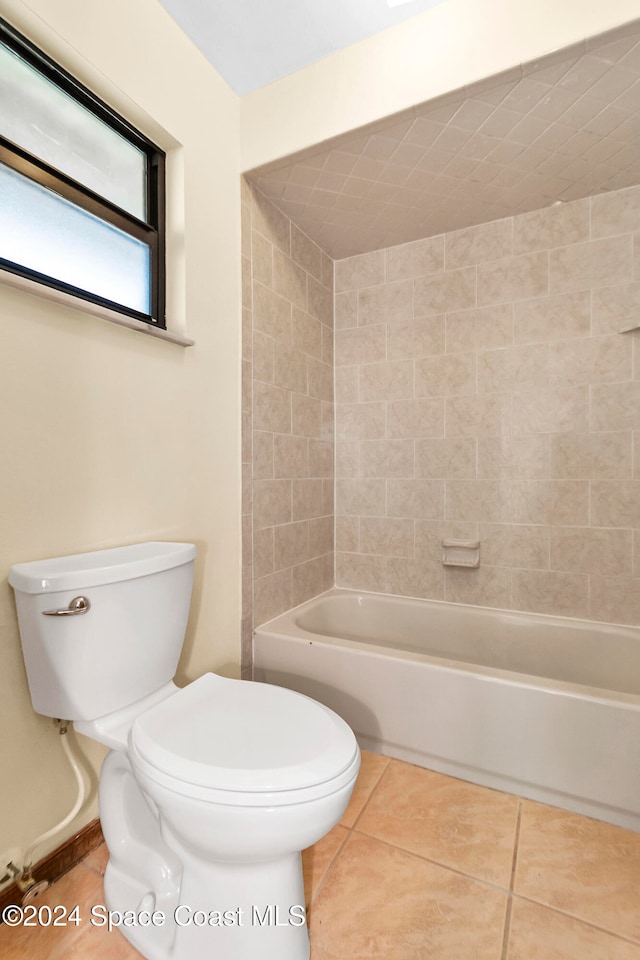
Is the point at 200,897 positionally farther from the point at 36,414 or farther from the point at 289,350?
the point at 289,350

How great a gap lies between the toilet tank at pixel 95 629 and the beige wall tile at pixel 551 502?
1.54 metres

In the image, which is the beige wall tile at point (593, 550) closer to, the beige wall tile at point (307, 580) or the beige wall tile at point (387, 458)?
the beige wall tile at point (387, 458)

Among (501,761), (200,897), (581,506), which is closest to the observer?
(200,897)

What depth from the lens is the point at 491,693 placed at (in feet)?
4.72

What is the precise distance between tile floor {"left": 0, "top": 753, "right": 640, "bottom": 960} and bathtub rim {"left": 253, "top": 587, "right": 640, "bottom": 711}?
380 mm

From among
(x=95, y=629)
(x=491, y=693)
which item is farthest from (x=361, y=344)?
(x=95, y=629)

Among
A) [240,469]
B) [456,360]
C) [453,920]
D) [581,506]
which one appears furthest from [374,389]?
[453,920]

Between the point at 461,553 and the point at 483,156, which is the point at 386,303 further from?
the point at 461,553

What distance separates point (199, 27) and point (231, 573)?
1811 mm

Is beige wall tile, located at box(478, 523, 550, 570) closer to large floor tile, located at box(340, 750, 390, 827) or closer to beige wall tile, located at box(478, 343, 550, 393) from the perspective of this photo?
beige wall tile, located at box(478, 343, 550, 393)

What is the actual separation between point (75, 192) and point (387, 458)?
1.62m

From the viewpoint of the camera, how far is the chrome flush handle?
97 centimetres

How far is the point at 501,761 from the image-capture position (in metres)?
1.45

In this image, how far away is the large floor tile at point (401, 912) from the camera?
100 centimetres
